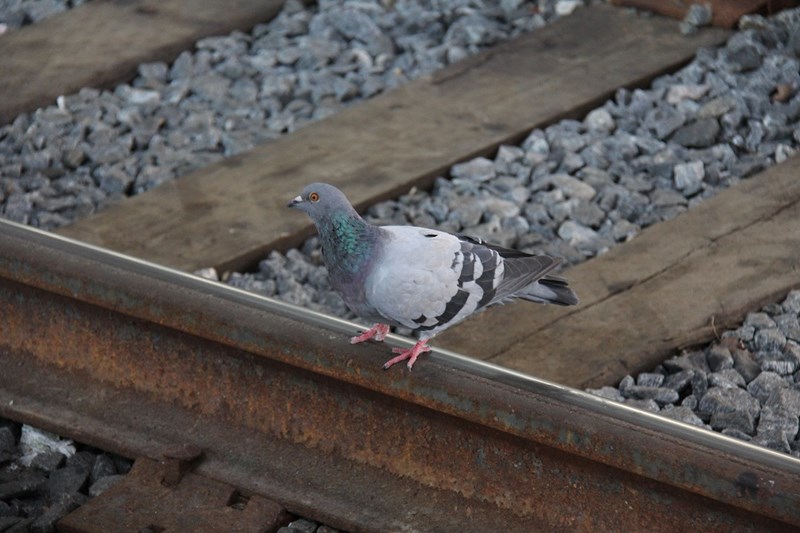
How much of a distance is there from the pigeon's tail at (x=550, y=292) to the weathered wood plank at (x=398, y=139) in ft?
5.02

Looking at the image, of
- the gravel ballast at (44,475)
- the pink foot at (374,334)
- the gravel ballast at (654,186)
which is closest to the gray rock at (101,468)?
the gravel ballast at (44,475)

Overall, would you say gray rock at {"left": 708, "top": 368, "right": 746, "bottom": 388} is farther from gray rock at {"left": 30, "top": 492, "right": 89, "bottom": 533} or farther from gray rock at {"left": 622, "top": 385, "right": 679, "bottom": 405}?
gray rock at {"left": 30, "top": 492, "right": 89, "bottom": 533}

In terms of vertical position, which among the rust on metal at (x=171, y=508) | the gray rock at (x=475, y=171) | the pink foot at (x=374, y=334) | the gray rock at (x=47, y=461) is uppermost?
the pink foot at (x=374, y=334)

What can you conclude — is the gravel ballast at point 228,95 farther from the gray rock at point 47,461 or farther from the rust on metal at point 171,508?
the rust on metal at point 171,508

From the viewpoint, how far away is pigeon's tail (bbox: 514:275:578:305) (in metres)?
3.85

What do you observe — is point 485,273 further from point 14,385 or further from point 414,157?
point 414,157

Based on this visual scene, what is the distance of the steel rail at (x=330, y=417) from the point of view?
3238mm

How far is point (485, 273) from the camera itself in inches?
142

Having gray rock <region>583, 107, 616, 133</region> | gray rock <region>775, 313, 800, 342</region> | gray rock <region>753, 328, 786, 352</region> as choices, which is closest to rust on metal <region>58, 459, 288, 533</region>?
gray rock <region>753, 328, 786, 352</region>

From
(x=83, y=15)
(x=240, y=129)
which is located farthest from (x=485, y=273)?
(x=83, y=15)

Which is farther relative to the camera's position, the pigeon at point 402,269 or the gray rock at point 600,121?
the gray rock at point 600,121

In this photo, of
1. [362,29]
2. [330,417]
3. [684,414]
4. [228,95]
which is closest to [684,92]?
[362,29]

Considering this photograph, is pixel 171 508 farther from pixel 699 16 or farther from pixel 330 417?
pixel 699 16

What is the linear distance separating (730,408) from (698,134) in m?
2.10
